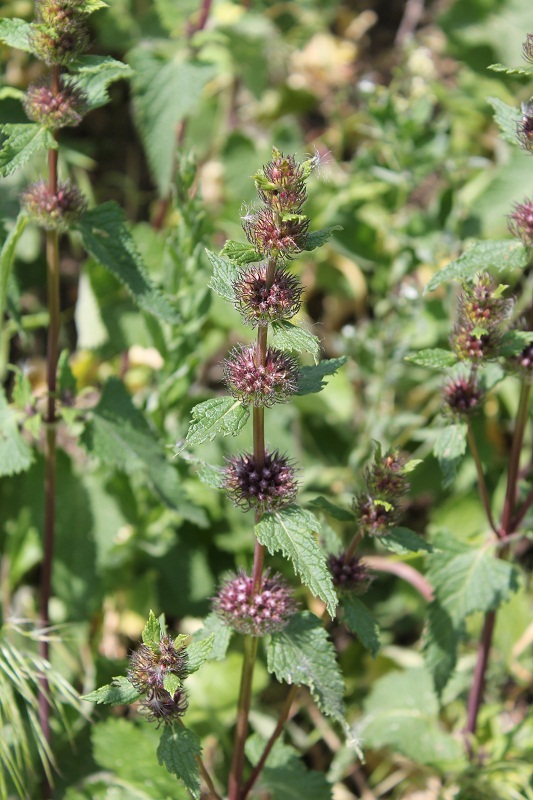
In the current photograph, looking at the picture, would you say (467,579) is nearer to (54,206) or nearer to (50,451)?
(50,451)

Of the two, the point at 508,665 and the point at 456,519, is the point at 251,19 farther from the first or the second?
the point at 508,665

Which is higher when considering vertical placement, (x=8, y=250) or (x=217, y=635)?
(x=8, y=250)

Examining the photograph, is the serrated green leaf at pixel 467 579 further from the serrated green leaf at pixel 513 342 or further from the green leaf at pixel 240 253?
the green leaf at pixel 240 253

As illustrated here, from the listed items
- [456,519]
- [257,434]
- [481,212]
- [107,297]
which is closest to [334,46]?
[481,212]

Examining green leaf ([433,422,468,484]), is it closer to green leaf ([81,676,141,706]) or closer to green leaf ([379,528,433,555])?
green leaf ([379,528,433,555])

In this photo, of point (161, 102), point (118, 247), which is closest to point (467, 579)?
point (118, 247)

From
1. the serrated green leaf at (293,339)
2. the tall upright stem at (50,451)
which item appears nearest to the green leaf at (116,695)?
the tall upright stem at (50,451)

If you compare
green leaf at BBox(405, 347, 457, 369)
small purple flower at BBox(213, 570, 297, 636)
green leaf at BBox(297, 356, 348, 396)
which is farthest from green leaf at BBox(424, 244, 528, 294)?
small purple flower at BBox(213, 570, 297, 636)
